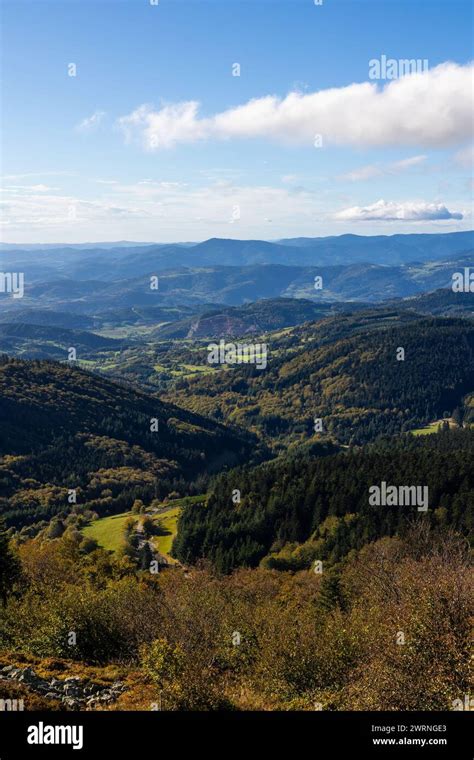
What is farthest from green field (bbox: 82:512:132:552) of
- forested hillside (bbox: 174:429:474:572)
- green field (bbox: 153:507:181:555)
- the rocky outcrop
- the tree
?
the rocky outcrop

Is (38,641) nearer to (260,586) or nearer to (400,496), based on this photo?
(260,586)
